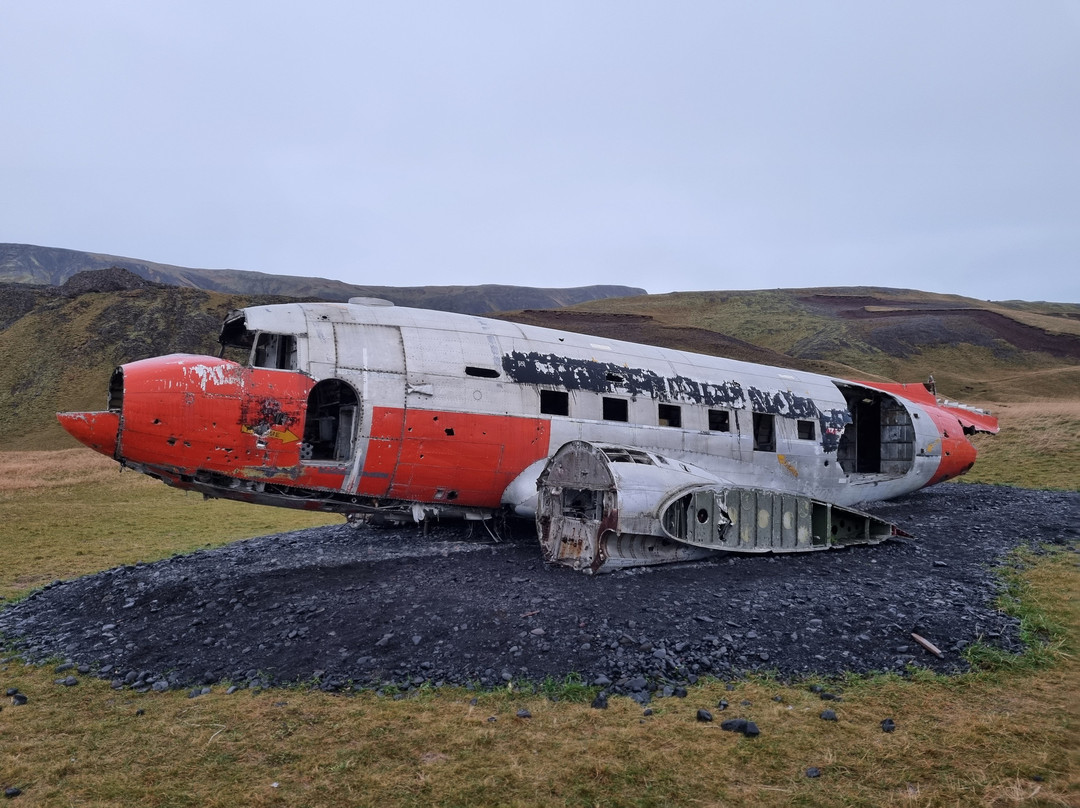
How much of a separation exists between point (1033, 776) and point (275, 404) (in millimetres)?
10047

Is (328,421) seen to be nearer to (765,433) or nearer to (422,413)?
(422,413)

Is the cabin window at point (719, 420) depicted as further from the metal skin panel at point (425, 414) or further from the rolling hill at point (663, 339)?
the rolling hill at point (663, 339)

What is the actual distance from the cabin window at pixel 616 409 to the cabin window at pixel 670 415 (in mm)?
828

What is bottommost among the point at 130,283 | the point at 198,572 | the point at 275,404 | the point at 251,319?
the point at 198,572

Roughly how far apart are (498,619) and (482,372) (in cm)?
495

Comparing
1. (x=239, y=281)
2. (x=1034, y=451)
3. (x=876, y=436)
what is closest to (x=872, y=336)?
(x=1034, y=451)

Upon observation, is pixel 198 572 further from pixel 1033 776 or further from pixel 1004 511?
pixel 1004 511

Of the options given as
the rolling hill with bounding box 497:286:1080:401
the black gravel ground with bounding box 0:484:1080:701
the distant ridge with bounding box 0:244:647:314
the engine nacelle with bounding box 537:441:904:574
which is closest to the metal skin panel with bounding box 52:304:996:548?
the engine nacelle with bounding box 537:441:904:574

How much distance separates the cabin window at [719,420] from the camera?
1379 cm

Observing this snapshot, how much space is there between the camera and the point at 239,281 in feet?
598

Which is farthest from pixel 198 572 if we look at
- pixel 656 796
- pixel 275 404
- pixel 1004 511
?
pixel 1004 511

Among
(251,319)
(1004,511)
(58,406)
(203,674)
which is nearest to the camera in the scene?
(203,674)

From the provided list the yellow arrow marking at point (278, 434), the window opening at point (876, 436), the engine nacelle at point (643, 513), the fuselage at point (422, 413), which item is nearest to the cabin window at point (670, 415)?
the fuselage at point (422, 413)

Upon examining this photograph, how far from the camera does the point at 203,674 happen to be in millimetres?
7047
